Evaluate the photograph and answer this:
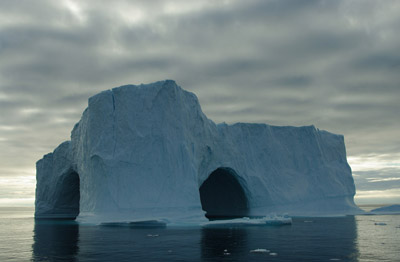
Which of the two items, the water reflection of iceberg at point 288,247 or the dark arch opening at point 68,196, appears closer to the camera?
the water reflection of iceberg at point 288,247

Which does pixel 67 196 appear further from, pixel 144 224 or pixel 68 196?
pixel 144 224

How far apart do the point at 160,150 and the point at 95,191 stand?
448 cm

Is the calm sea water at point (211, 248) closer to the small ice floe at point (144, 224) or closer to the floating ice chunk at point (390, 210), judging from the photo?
the small ice floe at point (144, 224)

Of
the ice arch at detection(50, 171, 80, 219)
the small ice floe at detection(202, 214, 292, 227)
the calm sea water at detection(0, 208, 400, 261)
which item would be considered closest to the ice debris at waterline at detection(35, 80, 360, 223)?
the ice arch at detection(50, 171, 80, 219)

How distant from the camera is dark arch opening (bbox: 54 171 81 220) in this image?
33.0 meters

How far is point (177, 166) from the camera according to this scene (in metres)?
23.7

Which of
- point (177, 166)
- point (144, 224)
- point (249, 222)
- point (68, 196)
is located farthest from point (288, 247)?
point (68, 196)

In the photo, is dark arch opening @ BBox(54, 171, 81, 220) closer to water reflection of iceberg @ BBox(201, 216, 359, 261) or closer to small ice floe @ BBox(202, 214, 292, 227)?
small ice floe @ BBox(202, 214, 292, 227)

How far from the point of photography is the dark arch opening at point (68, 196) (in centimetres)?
3303

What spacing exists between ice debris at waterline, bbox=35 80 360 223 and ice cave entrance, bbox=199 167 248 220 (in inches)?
5.5

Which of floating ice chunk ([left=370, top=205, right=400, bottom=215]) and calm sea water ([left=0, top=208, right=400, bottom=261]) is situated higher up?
calm sea water ([left=0, top=208, right=400, bottom=261])

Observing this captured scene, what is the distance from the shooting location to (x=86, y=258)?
34.0 feet

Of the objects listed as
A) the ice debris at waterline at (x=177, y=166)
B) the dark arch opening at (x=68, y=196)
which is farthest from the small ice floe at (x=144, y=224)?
the dark arch opening at (x=68, y=196)

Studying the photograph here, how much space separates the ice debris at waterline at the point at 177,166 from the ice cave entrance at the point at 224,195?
14 cm
